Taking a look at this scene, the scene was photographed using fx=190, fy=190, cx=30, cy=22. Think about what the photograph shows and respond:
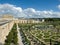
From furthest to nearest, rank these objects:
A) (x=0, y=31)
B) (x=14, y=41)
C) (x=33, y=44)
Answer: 1. (x=33, y=44)
2. (x=14, y=41)
3. (x=0, y=31)

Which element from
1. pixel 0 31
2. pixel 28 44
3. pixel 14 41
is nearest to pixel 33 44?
pixel 28 44

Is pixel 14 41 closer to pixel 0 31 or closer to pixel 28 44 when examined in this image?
pixel 28 44

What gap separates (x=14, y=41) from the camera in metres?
14.5

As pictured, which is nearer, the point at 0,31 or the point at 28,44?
the point at 0,31

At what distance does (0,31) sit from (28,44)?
4.73 metres

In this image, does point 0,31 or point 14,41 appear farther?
point 14,41

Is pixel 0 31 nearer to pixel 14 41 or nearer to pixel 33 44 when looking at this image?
pixel 14 41

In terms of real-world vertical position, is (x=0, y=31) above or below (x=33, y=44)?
above

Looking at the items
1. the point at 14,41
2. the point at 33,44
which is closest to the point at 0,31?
the point at 14,41

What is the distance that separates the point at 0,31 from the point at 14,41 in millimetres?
4099

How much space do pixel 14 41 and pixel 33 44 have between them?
79.4 inches

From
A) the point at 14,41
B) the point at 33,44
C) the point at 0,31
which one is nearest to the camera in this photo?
the point at 0,31

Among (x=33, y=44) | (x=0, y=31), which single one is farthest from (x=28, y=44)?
(x=0, y=31)

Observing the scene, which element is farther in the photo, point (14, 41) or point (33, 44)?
point (33, 44)
